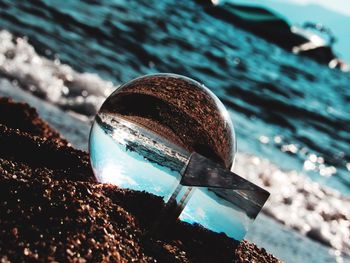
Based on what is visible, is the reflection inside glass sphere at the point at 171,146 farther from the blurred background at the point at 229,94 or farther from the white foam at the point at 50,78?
the white foam at the point at 50,78

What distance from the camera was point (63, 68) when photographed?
305 inches

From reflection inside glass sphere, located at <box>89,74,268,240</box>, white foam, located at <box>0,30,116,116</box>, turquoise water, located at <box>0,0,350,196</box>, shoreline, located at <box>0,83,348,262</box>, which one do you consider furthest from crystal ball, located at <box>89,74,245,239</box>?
turquoise water, located at <box>0,0,350,196</box>

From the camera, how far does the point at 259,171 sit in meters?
6.25

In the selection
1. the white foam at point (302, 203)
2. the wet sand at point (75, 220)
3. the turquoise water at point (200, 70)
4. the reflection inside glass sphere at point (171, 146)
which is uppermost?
the reflection inside glass sphere at point (171, 146)

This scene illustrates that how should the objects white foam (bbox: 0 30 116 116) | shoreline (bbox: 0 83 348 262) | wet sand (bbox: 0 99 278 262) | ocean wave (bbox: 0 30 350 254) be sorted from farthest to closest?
white foam (bbox: 0 30 116 116) < ocean wave (bbox: 0 30 350 254) < shoreline (bbox: 0 83 348 262) < wet sand (bbox: 0 99 278 262)

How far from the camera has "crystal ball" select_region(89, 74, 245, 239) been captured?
1.82 m

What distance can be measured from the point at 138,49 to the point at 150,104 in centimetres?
1100

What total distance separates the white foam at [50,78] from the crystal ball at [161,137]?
393 centimetres

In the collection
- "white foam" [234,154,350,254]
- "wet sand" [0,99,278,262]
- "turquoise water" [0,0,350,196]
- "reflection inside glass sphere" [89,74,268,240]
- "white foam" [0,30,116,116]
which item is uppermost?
"reflection inside glass sphere" [89,74,268,240]

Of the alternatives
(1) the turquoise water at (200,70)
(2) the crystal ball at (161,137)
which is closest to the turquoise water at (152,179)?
(2) the crystal ball at (161,137)

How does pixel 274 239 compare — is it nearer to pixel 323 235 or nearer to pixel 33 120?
pixel 323 235

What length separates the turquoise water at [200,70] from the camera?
8.65 metres

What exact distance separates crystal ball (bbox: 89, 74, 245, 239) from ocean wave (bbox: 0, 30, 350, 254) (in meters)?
3.10

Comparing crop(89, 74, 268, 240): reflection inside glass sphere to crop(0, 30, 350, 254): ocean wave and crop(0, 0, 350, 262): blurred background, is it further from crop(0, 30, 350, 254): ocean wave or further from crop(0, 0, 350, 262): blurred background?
crop(0, 30, 350, 254): ocean wave
